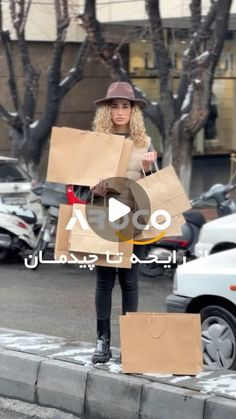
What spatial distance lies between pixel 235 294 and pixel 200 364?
0.87 m

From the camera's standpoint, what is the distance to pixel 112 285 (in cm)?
607

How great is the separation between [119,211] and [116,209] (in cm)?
2

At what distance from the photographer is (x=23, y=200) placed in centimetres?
1348

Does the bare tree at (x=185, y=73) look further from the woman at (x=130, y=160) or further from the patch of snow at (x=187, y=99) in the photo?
the woman at (x=130, y=160)

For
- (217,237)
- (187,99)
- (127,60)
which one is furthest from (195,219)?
(127,60)

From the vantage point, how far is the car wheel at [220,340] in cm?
644

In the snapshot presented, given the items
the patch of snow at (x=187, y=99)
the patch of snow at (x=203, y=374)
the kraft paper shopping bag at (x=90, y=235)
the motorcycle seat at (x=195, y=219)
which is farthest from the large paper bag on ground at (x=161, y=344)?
the patch of snow at (x=187, y=99)

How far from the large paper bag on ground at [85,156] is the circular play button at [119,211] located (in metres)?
0.08

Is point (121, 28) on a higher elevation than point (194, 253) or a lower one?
higher

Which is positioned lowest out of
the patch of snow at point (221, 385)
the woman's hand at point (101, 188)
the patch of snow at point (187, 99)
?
the patch of snow at point (221, 385)

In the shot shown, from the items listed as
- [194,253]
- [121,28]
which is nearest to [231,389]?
[194,253]

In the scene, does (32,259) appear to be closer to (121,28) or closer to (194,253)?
(194,253)

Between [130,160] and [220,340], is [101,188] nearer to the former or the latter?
[130,160]

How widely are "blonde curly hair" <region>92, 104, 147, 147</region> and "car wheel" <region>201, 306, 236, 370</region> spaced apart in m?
1.44
